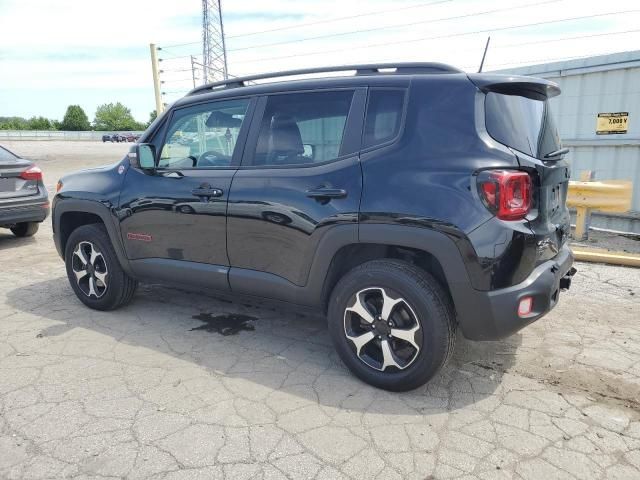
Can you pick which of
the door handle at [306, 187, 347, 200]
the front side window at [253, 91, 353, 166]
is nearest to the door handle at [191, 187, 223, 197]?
the front side window at [253, 91, 353, 166]

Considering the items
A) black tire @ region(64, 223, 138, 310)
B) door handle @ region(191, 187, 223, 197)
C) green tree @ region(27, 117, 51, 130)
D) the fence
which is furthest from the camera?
green tree @ region(27, 117, 51, 130)

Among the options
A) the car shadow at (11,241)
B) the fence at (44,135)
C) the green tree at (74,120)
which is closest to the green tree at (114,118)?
the green tree at (74,120)

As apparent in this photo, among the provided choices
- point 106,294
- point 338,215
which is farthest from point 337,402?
point 106,294

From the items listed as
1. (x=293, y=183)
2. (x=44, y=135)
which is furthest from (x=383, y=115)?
(x=44, y=135)

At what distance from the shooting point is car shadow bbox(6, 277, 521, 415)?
286 centimetres

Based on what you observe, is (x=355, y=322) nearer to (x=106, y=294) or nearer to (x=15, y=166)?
(x=106, y=294)

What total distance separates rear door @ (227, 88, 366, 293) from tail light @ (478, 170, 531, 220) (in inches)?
27.8

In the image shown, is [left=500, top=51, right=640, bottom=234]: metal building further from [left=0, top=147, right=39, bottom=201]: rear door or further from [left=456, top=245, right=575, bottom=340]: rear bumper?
[left=0, top=147, right=39, bottom=201]: rear door

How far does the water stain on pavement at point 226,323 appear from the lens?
12.6ft

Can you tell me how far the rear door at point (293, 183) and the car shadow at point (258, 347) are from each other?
531 mm

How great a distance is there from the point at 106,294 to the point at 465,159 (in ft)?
10.5

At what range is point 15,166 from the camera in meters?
6.62

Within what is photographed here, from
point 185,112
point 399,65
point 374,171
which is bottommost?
point 374,171

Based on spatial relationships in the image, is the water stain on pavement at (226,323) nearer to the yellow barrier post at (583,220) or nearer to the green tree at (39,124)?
the yellow barrier post at (583,220)
